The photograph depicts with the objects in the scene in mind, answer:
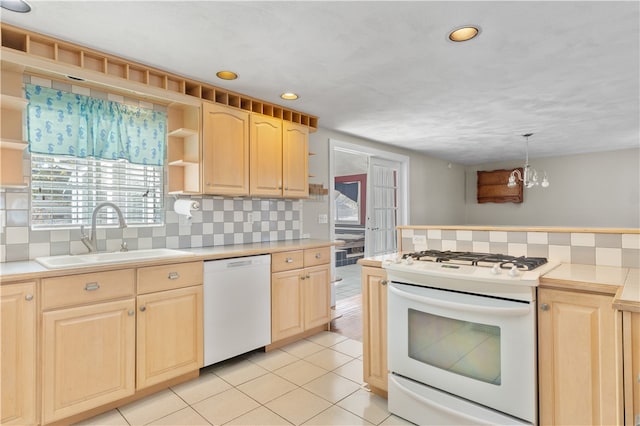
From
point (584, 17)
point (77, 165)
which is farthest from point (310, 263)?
point (584, 17)

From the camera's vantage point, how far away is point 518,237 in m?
2.18

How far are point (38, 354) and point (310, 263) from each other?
81.2 inches

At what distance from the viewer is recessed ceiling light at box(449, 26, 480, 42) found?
1.99 meters

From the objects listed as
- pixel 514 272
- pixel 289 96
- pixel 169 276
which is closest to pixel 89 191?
pixel 169 276

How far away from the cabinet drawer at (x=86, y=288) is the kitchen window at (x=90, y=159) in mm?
649

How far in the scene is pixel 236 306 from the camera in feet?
9.02

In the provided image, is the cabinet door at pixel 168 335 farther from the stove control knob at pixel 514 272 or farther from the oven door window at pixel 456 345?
the stove control knob at pixel 514 272

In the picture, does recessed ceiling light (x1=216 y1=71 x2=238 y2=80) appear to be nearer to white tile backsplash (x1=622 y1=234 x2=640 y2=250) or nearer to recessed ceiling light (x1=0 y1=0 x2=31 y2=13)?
recessed ceiling light (x1=0 y1=0 x2=31 y2=13)

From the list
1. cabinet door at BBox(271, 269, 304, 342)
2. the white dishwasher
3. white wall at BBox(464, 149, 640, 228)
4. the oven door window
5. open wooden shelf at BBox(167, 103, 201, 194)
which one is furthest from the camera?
white wall at BBox(464, 149, 640, 228)

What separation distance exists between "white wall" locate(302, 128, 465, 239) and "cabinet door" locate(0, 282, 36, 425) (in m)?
2.63

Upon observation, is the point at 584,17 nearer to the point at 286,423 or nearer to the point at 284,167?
the point at 284,167

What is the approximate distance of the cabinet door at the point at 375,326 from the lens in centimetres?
222

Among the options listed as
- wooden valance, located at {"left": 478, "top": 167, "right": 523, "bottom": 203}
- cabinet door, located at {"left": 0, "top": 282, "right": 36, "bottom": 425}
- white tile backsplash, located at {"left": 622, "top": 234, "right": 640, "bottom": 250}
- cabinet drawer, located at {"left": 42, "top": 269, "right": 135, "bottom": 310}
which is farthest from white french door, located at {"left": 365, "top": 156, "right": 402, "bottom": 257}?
cabinet door, located at {"left": 0, "top": 282, "right": 36, "bottom": 425}

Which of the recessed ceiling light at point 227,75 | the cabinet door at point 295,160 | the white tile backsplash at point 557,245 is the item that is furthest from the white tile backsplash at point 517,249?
the recessed ceiling light at point 227,75
